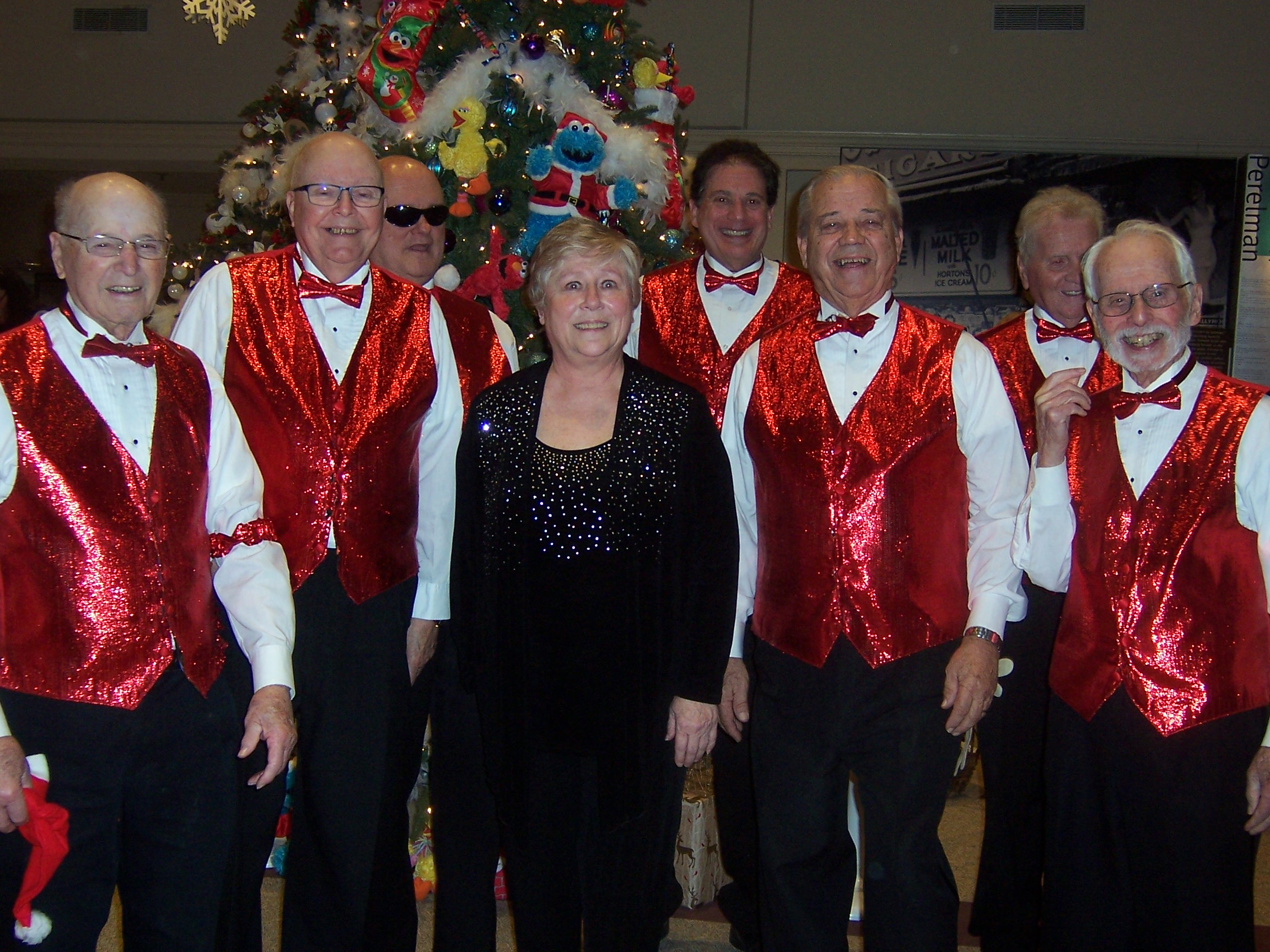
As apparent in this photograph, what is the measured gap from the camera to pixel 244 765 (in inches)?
71.5

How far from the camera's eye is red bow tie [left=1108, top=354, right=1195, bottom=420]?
1819 mm

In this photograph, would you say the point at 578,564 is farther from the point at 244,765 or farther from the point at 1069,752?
the point at 1069,752

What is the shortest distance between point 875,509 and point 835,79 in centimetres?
525

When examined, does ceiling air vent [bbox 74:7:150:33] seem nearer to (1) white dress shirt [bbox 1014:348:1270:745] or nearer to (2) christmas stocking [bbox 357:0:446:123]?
(2) christmas stocking [bbox 357:0:446:123]

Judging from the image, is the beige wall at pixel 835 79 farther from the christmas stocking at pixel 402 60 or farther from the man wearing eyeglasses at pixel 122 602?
the man wearing eyeglasses at pixel 122 602

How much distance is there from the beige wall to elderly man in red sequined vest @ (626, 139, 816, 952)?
13.0ft

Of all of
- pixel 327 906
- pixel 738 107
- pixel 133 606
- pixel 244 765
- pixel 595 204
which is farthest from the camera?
pixel 738 107

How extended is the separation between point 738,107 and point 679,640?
5.35 meters

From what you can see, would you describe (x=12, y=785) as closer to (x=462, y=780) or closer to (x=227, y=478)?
(x=227, y=478)

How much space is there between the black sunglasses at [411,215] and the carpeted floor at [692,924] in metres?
1.88

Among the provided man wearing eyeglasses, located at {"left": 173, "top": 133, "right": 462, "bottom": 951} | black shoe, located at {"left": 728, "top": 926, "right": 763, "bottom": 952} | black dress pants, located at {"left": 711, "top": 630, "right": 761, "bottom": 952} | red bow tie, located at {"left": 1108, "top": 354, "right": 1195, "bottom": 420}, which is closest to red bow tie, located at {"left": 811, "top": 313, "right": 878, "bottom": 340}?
red bow tie, located at {"left": 1108, "top": 354, "right": 1195, "bottom": 420}

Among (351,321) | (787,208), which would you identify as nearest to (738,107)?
(787,208)

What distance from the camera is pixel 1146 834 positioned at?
1784 mm

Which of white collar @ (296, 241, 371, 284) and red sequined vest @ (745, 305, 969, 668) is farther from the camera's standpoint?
white collar @ (296, 241, 371, 284)
